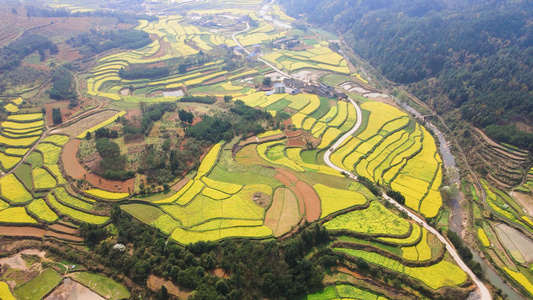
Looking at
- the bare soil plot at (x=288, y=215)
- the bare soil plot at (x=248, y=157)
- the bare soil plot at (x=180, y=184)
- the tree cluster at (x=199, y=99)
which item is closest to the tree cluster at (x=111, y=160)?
the bare soil plot at (x=180, y=184)

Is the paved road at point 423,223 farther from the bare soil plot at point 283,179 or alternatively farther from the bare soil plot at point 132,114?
the bare soil plot at point 132,114

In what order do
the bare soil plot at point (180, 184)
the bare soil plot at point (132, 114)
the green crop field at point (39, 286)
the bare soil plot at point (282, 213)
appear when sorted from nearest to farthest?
the green crop field at point (39, 286) → the bare soil plot at point (282, 213) → the bare soil plot at point (180, 184) → the bare soil plot at point (132, 114)

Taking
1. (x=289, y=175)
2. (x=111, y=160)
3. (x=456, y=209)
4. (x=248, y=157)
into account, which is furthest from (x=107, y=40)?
(x=456, y=209)

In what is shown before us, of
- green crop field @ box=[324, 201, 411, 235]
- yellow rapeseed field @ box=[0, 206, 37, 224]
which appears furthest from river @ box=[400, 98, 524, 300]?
yellow rapeseed field @ box=[0, 206, 37, 224]

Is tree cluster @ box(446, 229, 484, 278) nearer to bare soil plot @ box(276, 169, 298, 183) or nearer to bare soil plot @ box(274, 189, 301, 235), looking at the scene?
bare soil plot @ box(274, 189, 301, 235)

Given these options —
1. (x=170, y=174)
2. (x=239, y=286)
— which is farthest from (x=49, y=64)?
(x=239, y=286)

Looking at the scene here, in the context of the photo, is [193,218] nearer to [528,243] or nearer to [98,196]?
[98,196]
